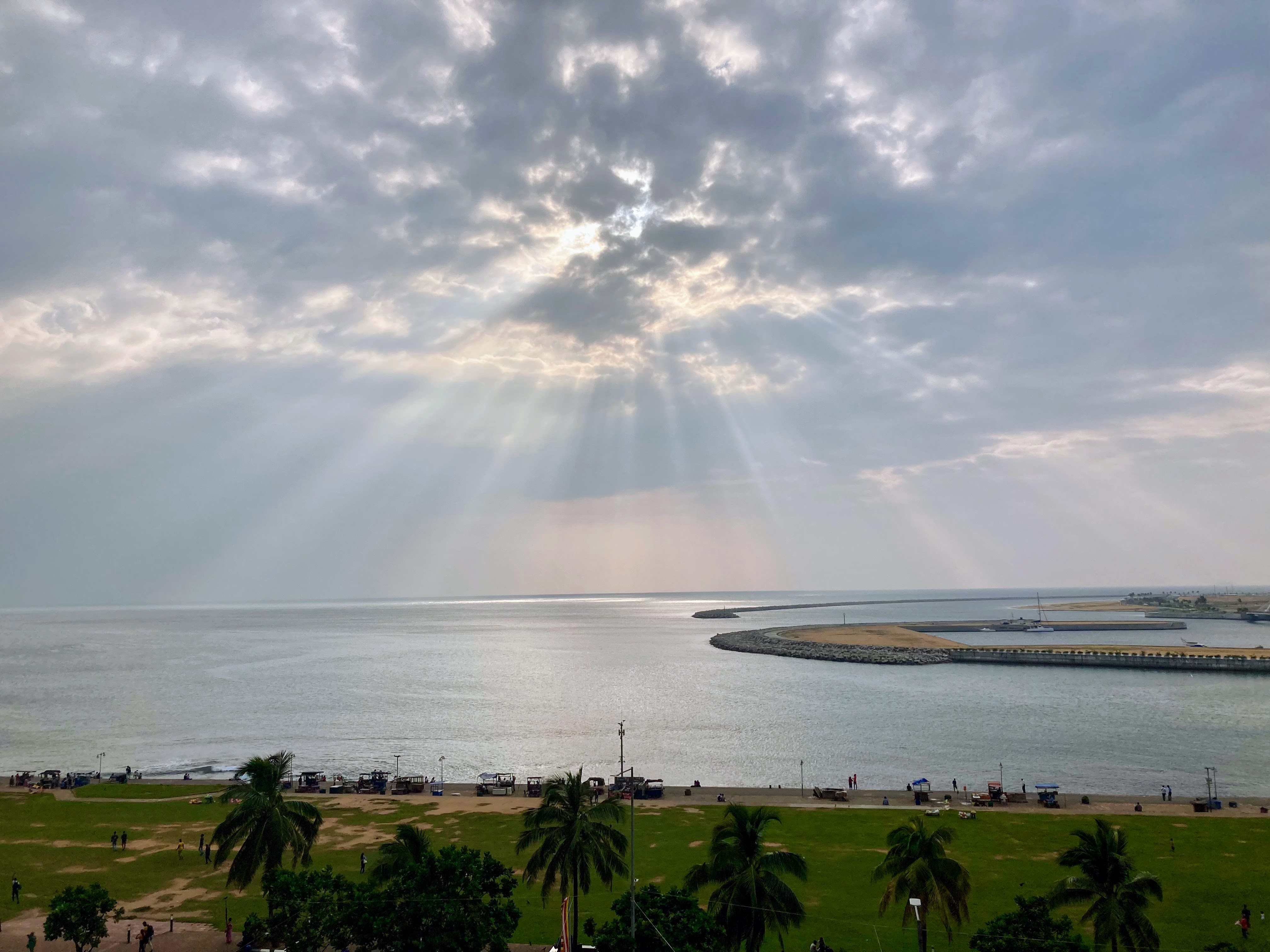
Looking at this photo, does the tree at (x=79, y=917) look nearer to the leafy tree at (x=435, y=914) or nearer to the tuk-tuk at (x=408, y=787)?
the leafy tree at (x=435, y=914)

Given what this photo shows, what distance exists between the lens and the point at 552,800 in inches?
1396

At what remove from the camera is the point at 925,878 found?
30.0m

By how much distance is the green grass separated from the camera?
234 feet

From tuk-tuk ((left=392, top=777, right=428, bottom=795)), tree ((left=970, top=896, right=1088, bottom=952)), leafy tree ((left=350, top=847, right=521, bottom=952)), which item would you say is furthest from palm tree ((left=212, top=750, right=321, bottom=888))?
tuk-tuk ((left=392, top=777, right=428, bottom=795))

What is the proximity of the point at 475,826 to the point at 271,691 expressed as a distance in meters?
114

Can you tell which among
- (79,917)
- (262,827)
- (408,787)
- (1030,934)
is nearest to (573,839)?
(262,827)

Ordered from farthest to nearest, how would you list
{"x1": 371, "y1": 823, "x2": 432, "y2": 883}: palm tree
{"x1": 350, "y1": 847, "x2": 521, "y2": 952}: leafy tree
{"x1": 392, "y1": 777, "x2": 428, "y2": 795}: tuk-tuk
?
1. {"x1": 392, "y1": 777, "x2": 428, "y2": 795}: tuk-tuk
2. {"x1": 371, "y1": 823, "x2": 432, "y2": 883}: palm tree
3. {"x1": 350, "y1": 847, "x2": 521, "y2": 952}: leafy tree

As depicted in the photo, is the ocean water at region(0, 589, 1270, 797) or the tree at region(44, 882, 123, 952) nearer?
the tree at region(44, 882, 123, 952)

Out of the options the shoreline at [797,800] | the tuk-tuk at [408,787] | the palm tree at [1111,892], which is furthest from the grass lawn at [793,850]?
the palm tree at [1111,892]

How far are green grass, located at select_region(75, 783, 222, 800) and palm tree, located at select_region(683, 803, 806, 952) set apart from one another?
59979mm

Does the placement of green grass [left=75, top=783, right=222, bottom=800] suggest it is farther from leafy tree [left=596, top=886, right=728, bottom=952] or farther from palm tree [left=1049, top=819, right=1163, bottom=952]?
palm tree [left=1049, top=819, right=1163, bottom=952]

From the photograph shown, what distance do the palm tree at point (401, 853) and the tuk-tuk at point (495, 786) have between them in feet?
133

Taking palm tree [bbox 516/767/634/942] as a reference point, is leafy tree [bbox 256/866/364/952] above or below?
below

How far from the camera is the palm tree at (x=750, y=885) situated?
30688 millimetres
